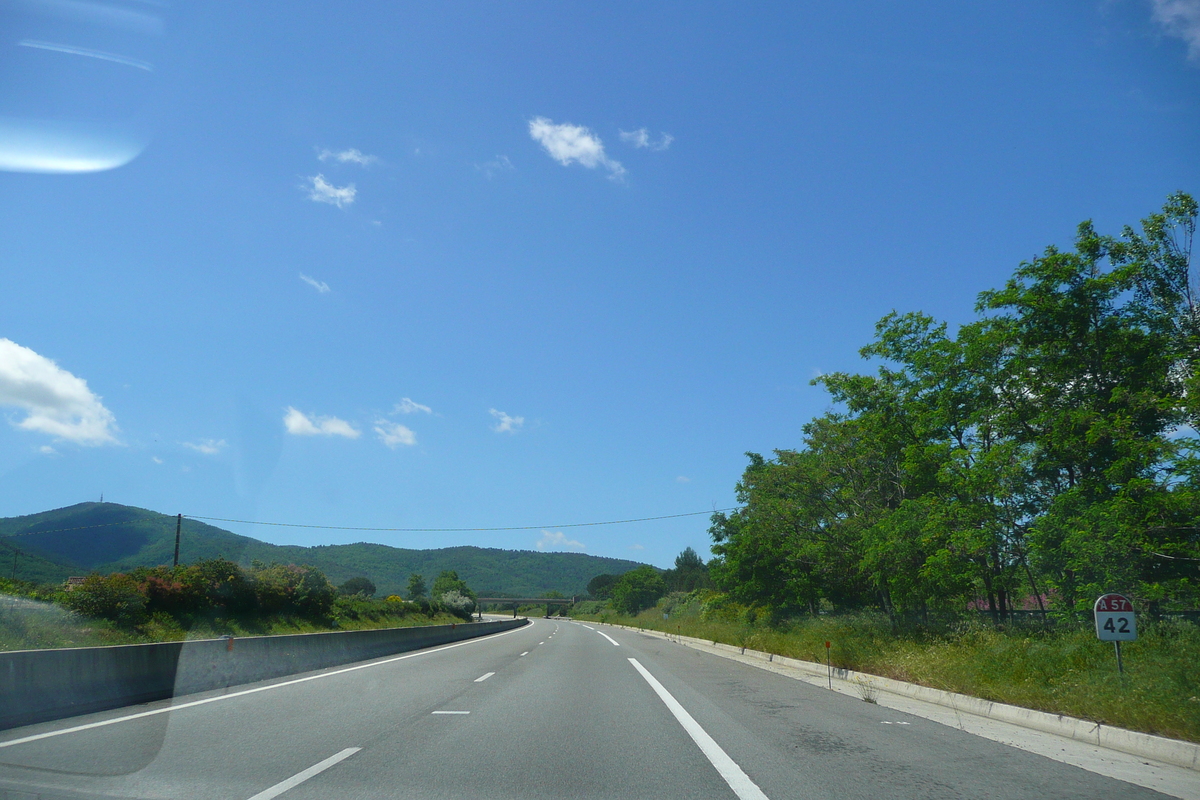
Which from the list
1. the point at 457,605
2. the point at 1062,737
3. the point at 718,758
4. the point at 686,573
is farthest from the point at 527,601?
the point at 718,758

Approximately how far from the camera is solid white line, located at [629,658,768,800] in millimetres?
6270

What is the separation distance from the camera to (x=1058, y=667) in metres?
11.9

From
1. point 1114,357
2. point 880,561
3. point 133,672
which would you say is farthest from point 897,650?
point 133,672

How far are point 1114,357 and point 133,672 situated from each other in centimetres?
2090

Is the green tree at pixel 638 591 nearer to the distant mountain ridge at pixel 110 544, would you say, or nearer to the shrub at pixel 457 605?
the distant mountain ridge at pixel 110 544

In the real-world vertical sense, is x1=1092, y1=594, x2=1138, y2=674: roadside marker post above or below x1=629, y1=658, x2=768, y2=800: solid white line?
above

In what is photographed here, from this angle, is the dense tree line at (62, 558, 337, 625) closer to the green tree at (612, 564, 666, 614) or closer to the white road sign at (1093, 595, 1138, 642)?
the white road sign at (1093, 595, 1138, 642)

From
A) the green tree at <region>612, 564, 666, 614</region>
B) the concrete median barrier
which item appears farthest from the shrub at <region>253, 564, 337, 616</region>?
the green tree at <region>612, 564, 666, 614</region>

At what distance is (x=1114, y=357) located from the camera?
678 inches

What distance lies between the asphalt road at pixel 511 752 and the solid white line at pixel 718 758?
3 centimetres

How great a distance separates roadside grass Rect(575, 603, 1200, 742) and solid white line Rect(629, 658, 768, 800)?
5018 millimetres

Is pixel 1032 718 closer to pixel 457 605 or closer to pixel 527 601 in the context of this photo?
pixel 457 605

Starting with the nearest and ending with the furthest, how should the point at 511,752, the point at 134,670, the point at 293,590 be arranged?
the point at 511,752, the point at 134,670, the point at 293,590

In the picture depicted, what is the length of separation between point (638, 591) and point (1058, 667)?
11822 cm
